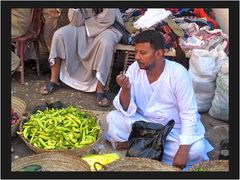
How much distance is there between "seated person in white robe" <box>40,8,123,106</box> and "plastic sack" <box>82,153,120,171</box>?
990mm

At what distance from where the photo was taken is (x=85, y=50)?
16.7ft

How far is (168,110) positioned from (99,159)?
28.4 inches

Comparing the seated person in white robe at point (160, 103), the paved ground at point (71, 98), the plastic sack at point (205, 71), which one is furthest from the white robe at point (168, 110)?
the plastic sack at point (205, 71)

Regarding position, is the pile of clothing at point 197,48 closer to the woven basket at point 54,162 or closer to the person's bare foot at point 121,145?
the person's bare foot at point 121,145

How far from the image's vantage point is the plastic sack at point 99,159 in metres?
3.88

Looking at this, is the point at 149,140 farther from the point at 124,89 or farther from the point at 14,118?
the point at 14,118

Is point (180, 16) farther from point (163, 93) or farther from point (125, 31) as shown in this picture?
point (163, 93)

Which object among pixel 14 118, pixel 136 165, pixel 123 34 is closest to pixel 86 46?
pixel 123 34

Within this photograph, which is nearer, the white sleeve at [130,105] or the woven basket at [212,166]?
the woven basket at [212,166]

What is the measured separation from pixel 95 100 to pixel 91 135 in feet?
3.11

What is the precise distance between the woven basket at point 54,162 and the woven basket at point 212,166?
84 cm

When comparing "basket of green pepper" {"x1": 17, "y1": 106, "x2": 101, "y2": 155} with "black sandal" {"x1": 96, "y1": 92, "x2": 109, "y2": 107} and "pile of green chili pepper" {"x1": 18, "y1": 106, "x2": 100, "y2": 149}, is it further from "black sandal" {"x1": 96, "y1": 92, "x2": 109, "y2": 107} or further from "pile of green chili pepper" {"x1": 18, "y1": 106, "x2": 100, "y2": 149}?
"black sandal" {"x1": 96, "y1": 92, "x2": 109, "y2": 107}
